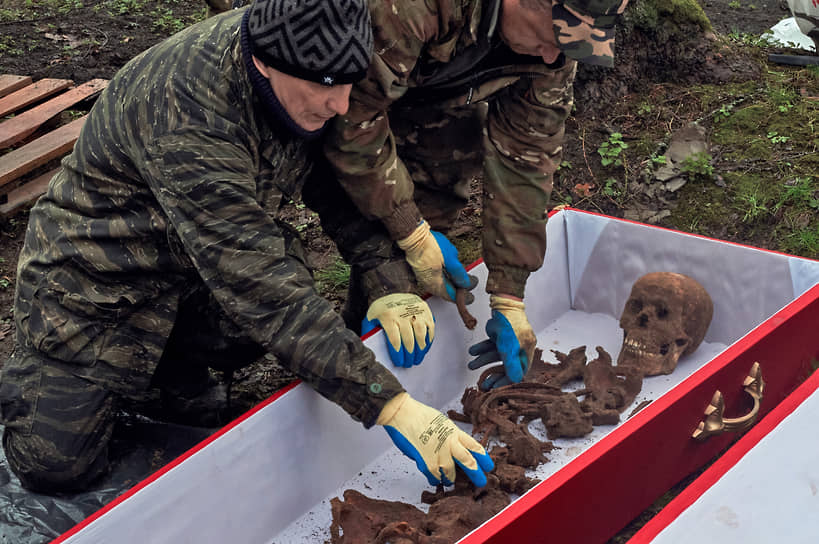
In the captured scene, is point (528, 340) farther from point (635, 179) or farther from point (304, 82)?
point (635, 179)

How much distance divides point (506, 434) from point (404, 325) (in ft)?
1.69

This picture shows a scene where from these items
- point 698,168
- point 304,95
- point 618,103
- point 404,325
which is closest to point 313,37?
point 304,95

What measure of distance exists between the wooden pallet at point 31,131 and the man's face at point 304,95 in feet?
8.05

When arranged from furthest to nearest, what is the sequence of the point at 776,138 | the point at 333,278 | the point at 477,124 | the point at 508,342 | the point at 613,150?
the point at 613,150 → the point at 776,138 → the point at 333,278 → the point at 477,124 → the point at 508,342

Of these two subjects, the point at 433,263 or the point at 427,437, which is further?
the point at 433,263

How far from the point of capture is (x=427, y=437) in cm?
209

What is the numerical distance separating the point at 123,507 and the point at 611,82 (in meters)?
3.78

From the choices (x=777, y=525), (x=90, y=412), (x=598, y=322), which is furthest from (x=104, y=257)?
(x=598, y=322)

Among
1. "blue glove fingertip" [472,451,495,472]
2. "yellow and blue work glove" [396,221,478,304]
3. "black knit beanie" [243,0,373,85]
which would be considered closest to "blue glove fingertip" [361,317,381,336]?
"yellow and blue work glove" [396,221,478,304]

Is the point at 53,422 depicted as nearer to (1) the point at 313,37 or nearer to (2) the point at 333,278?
(1) the point at 313,37

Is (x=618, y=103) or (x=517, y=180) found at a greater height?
(x=517, y=180)

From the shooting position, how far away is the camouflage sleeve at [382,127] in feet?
7.10

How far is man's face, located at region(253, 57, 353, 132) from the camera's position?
190 centimetres

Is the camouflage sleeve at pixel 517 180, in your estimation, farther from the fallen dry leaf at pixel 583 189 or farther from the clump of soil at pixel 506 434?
the fallen dry leaf at pixel 583 189
